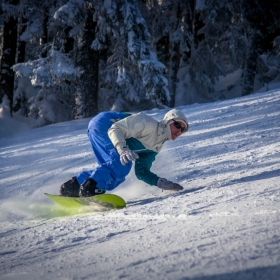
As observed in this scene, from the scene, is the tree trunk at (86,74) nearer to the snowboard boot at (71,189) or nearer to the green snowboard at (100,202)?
the snowboard boot at (71,189)

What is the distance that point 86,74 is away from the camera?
12062 mm

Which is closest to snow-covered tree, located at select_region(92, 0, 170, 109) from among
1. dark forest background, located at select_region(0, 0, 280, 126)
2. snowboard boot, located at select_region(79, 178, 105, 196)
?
dark forest background, located at select_region(0, 0, 280, 126)

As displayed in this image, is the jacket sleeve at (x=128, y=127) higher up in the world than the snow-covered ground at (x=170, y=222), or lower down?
higher up

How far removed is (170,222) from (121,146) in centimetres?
112

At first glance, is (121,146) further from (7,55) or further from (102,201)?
(7,55)

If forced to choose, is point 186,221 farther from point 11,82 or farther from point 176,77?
point 176,77

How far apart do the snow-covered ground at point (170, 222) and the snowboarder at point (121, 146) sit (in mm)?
302

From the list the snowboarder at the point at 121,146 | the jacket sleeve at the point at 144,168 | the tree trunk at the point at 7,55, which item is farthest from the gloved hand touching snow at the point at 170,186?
the tree trunk at the point at 7,55

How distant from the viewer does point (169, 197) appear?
144 inches

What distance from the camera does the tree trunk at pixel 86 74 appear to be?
39.6 ft

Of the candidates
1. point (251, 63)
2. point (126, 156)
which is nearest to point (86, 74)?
point (126, 156)

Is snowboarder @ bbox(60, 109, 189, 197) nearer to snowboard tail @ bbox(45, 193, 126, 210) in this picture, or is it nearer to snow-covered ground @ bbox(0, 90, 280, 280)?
snowboard tail @ bbox(45, 193, 126, 210)

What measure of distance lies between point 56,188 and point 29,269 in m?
3.04

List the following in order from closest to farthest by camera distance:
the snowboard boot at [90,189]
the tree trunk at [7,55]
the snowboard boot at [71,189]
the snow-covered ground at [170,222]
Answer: the snow-covered ground at [170,222] < the snowboard boot at [90,189] < the snowboard boot at [71,189] < the tree trunk at [7,55]
